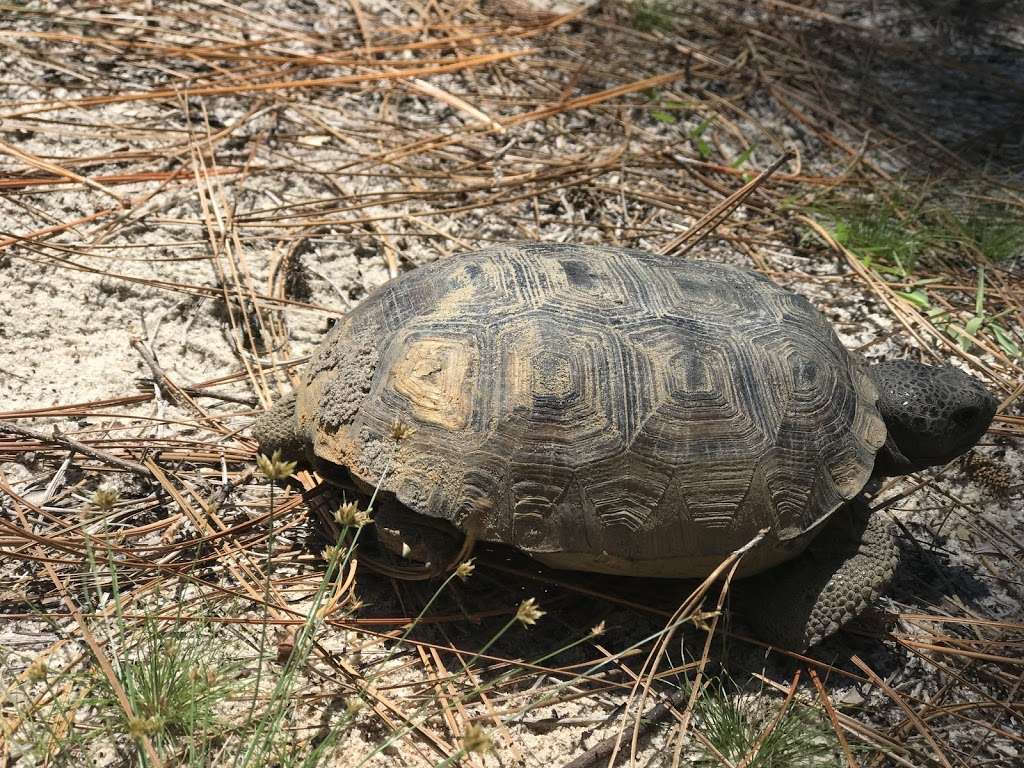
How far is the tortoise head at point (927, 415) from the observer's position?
3.10 metres

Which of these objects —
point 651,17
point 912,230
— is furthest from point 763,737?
point 651,17

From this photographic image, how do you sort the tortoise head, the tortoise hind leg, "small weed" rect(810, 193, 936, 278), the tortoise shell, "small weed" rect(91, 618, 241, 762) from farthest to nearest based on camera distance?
1. "small weed" rect(810, 193, 936, 278)
2. the tortoise head
3. the tortoise hind leg
4. the tortoise shell
5. "small weed" rect(91, 618, 241, 762)

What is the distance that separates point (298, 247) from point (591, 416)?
2.05m

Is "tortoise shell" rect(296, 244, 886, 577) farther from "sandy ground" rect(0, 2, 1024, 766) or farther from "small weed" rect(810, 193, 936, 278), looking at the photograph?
"small weed" rect(810, 193, 936, 278)

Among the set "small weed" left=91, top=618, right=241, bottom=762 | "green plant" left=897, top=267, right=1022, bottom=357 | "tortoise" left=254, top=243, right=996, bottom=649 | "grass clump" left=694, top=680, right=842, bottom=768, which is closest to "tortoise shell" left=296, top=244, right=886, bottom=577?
"tortoise" left=254, top=243, right=996, bottom=649

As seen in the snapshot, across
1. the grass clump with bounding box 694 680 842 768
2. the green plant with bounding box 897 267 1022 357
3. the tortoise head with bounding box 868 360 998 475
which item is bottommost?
the grass clump with bounding box 694 680 842 768

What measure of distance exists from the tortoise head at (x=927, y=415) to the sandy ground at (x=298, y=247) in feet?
1.27

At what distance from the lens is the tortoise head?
3.10 metres

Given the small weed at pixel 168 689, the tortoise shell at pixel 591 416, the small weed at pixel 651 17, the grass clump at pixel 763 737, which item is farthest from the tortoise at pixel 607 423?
the small weed at pixel 651 17

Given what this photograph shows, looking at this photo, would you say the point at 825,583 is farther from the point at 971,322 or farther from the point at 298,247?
the point at 298,247

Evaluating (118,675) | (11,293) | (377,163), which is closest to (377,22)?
(377,163)

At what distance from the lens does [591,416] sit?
8.73 feet

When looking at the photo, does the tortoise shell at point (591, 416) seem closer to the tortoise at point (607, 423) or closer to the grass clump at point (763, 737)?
the tortoise at point (607, 423)

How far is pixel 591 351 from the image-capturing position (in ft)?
8.91
